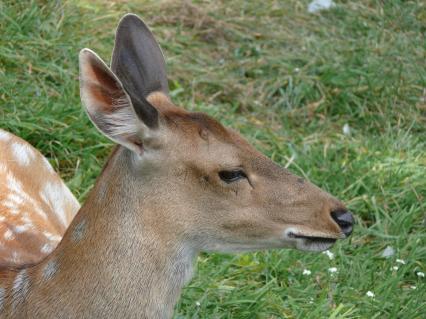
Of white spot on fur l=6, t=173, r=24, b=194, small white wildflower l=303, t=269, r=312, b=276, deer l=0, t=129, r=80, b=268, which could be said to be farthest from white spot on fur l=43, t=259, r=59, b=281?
small white wildflower l=303, t=269, r=312, b=276

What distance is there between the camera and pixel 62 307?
388 centimetres

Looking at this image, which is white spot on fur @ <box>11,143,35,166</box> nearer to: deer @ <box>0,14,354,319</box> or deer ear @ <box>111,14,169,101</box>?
deer ear @ <box>111,14,169,101</box>

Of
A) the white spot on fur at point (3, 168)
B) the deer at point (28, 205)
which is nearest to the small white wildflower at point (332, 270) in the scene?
the deer at point (28, 205)

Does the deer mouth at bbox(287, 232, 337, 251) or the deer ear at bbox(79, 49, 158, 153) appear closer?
the deer ear at bbox(79, 49, 158, 153)

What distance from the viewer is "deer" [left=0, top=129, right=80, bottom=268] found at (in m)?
4.51

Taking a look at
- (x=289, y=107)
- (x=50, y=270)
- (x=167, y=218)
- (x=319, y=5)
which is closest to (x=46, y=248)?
(x=50, y=270)

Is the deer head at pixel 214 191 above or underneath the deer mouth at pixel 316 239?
above

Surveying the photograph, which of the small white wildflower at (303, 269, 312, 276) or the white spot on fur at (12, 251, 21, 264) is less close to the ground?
the white spot on fur at (12, 251, 21, 264)

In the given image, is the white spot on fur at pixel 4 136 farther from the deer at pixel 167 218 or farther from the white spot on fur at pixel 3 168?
the deer at pixel 167 218

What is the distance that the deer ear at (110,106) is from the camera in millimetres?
3662

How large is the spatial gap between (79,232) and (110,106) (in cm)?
49

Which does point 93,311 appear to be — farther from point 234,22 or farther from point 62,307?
point 234,22

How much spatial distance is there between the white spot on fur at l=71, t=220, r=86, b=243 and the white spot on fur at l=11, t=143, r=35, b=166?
4.71ft

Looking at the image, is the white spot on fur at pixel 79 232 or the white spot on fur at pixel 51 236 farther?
the white spot on fur at pixel 51 236
